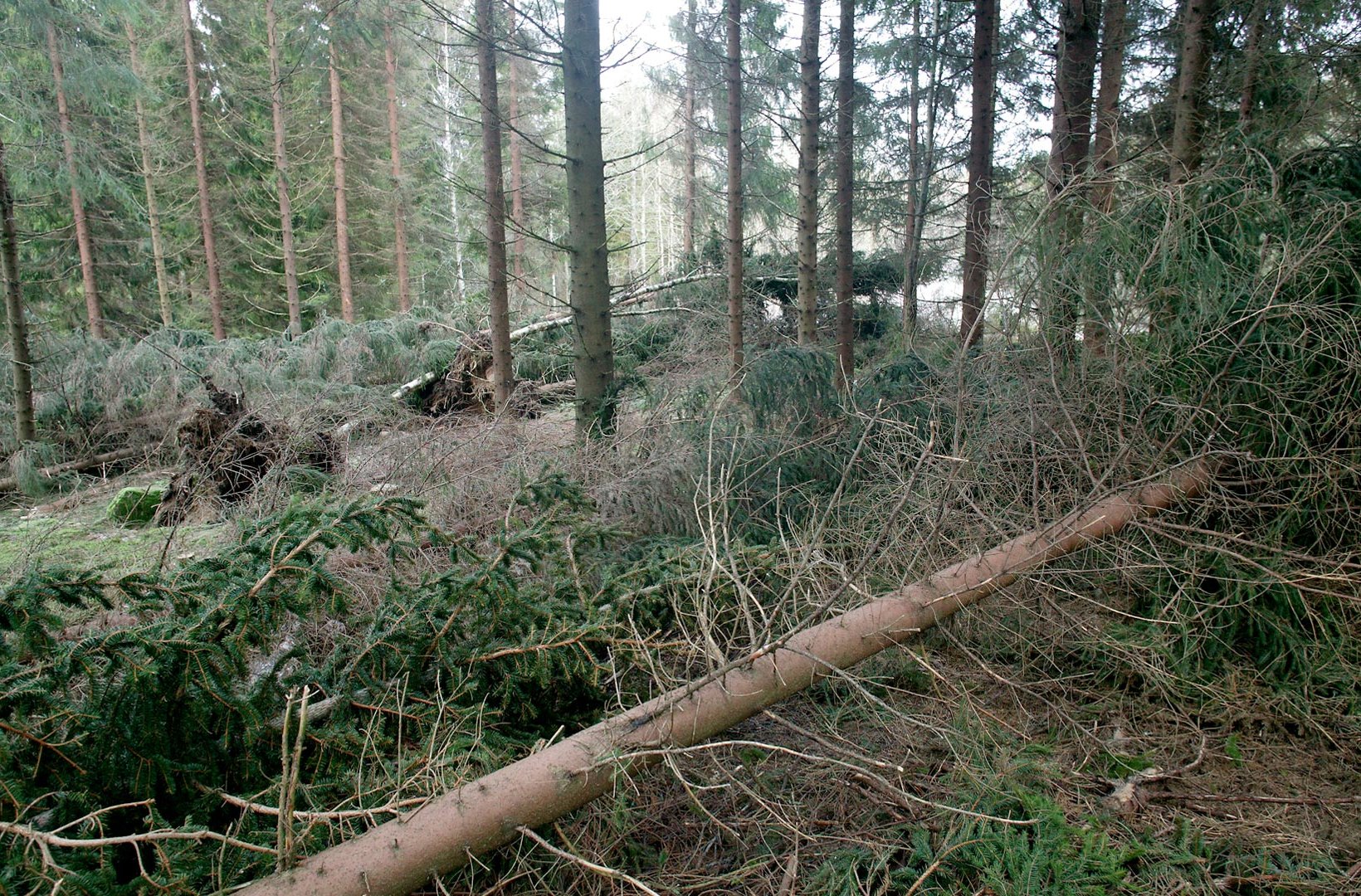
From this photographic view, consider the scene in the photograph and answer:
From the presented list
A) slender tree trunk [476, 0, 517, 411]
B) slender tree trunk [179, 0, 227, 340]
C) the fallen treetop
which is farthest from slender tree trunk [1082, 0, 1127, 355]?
slender tree trunk [179, 0, 227, 340]

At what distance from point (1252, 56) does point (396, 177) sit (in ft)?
60.5

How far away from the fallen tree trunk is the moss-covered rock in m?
1.61

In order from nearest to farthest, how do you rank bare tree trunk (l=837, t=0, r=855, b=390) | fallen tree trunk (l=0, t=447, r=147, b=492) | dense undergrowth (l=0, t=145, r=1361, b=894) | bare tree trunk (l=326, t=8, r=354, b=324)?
dense undergrowth (l=0, t=145, r=1361, b=894)
fallen tree trunk (l=0, t=447, r=147, b=492)
bare tree trunk (l=837, t=0, r=855, b=390)
bare tree trunk (l=326, t=8, r=354, b=324)

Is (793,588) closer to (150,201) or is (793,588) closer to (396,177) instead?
(396,177)

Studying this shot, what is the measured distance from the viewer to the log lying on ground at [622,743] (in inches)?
73.6

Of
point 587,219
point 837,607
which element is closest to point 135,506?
point 587,219

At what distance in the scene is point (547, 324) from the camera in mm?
11555

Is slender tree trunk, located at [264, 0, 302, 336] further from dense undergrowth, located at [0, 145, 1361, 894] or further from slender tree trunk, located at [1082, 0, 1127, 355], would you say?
slender tree trunk, located at [1082, 0, 1127, 355]

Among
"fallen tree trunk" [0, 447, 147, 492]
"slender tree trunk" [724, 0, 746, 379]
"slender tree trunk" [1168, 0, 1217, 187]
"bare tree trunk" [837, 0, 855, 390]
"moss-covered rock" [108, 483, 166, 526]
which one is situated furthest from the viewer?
"bare tree trunk" [837, 0, 855, 390]

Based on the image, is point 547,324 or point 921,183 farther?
point 921,183

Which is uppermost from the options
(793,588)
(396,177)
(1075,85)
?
(396,177)

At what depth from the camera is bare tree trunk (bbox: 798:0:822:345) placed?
8398 mm

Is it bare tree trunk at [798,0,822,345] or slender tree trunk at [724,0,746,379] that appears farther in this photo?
slender tree trunk at [724,0,746,379]

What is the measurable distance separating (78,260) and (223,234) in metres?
4.45
